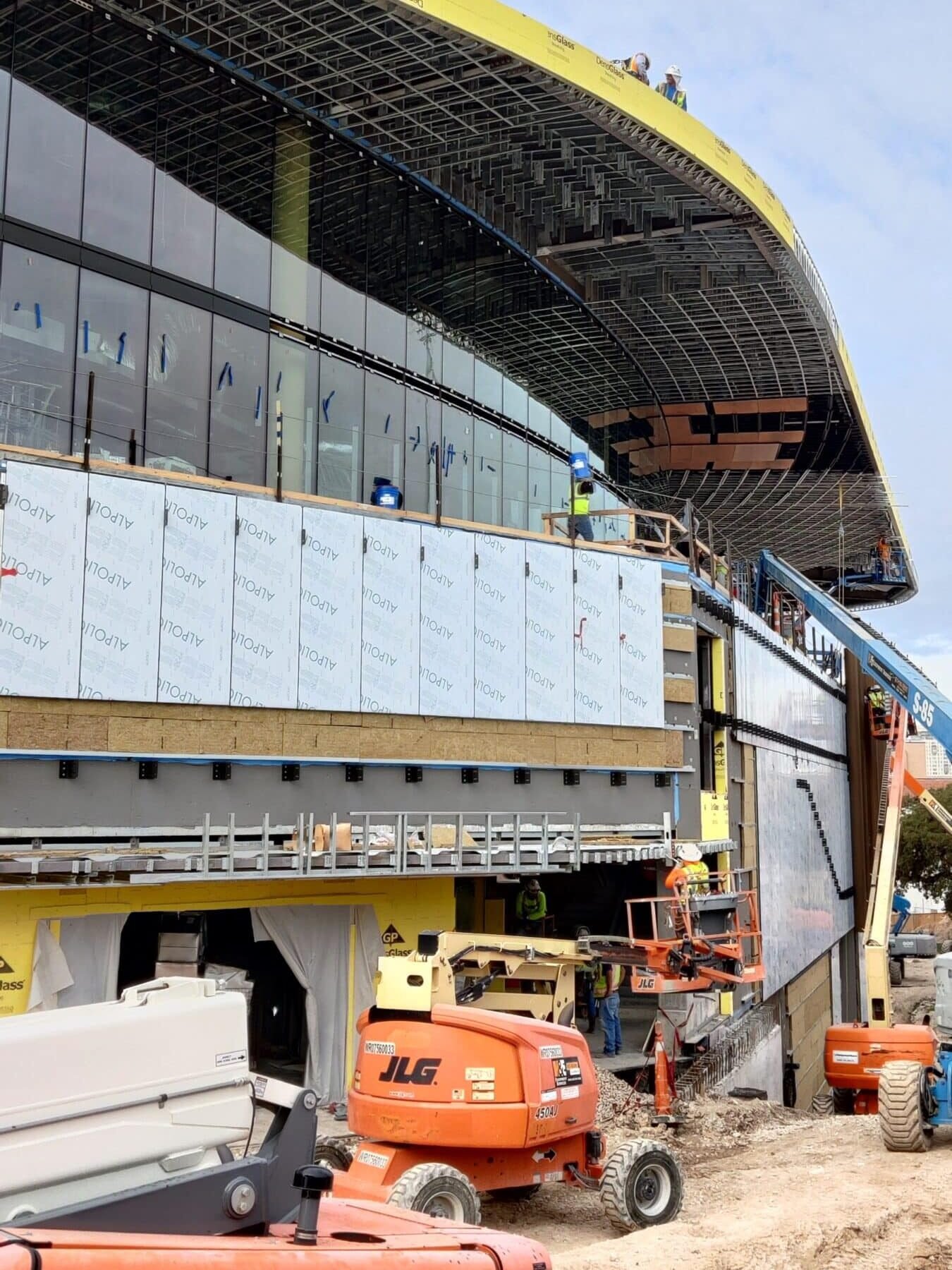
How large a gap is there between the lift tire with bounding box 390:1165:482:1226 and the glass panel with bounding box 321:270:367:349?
1921 cm

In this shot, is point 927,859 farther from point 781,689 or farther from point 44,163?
point 44,163

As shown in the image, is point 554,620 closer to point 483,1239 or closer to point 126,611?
point 126,611

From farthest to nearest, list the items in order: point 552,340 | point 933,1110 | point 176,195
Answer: point 552,340
point 176,195
point 933,1110

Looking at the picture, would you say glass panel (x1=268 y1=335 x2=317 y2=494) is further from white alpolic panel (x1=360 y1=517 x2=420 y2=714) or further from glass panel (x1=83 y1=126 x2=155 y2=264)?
glass panel (x1=83 y1=126 x2=155 y2=264)

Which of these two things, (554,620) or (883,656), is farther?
(883,656)

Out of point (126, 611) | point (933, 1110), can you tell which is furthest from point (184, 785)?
point (933, 1110)

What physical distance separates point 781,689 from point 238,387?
2055 centimetres

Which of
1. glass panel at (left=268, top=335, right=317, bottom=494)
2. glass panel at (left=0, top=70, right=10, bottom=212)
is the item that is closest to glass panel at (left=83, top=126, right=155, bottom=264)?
glass panel at (left=0, top=70, right=10, bottom=212)

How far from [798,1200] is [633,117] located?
20314mm

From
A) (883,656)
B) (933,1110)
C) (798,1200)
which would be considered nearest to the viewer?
(798,1200)

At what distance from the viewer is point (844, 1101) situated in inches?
1011

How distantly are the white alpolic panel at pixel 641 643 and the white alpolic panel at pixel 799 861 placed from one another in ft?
22.9

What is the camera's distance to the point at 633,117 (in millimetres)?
25812

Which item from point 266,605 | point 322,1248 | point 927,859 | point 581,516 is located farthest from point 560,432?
point 927,859
